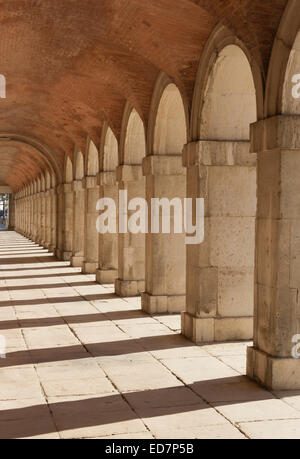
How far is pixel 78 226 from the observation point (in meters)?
20.1

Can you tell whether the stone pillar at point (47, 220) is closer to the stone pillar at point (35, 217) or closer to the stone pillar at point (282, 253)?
the stone pillar at point (35, 217)

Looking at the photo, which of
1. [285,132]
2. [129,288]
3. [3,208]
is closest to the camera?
[285,132]

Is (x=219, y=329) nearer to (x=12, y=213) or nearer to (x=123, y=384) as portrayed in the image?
(x=123, y=384)

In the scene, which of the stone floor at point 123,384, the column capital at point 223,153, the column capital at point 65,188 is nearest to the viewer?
the stone floor at point 123,384

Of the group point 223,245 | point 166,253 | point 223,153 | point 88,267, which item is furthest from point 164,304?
point 88,267

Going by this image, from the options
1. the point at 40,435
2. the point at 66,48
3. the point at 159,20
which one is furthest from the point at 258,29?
the point at 66,48

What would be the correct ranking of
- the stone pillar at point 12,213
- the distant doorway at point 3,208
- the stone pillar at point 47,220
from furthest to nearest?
1. the distant doorway at point 3,208
2. the stone pillar at point 12,213
3. the stone pillar at point 47,220

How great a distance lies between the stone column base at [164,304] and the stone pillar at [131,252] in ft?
6.43

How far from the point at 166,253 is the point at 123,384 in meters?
4.45

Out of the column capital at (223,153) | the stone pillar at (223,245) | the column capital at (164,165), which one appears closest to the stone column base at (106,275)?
the column capital at (164,165)

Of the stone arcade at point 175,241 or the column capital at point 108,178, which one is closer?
the stone arcade at point 175,241

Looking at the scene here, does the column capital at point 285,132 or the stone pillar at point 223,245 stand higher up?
the column capital at point 285,132

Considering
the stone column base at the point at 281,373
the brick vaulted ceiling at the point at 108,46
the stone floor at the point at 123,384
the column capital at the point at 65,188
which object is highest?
the brick vaulted ceiling at the point at 108,46

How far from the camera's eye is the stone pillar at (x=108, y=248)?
14969 mm
